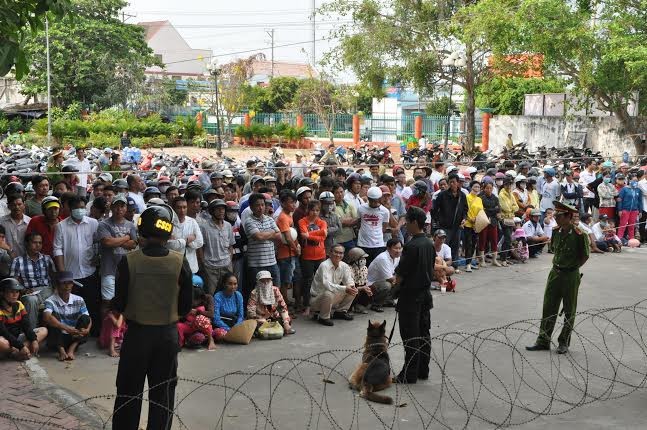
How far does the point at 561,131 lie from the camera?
33344mm

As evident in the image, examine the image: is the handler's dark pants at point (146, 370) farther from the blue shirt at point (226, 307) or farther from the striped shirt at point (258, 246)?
the striped shirt at point (258, 246)

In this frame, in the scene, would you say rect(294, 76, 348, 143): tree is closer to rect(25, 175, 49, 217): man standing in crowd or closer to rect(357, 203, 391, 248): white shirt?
rect(357, 203, 391, 248): white shirt

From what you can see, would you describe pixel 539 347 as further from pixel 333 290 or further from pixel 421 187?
pixel 421 187

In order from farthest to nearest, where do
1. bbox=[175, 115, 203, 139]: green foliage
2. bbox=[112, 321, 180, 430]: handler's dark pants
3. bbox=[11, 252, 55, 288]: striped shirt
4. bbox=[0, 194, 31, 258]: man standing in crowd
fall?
bbox=[175, 115, 203, 139]: green foliage
bbox=[0, 194, 31, 258]: man standing in crowd
bbox=[11, 252, 55, 288]: striped shirt
bbox=[112, 321, 180, 430]: handler's dark pants

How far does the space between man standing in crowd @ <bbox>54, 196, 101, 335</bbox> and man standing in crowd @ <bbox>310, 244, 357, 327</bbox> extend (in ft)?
8.85

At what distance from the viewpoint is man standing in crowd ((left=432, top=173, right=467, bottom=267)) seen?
13.2m

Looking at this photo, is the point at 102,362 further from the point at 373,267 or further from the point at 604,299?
the point at 604,299

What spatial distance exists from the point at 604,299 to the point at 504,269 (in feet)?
7.84

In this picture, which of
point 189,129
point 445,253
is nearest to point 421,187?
point 445,253

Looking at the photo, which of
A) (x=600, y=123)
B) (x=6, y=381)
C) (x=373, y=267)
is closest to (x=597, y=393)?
(x=373, y=267)

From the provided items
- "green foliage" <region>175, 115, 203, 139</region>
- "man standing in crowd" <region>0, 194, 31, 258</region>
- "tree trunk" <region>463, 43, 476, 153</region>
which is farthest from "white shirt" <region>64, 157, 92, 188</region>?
"green foliage" <region>175, 115, 203, 139</region>

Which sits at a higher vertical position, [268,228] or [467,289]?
[268,228]

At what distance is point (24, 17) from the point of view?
7.04 metres

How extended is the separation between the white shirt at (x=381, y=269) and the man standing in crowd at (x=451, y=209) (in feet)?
7.81
